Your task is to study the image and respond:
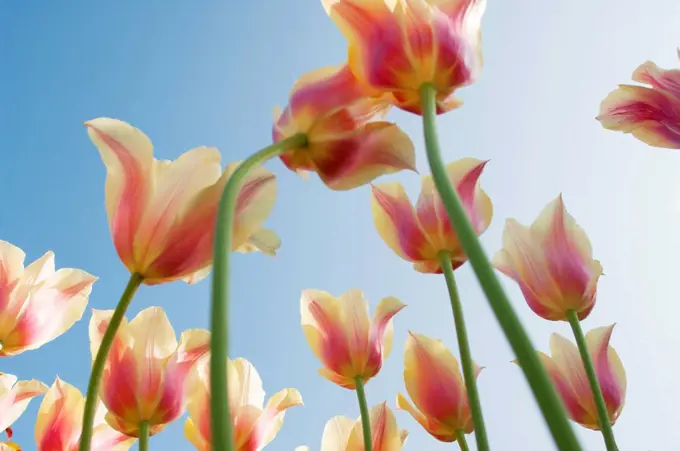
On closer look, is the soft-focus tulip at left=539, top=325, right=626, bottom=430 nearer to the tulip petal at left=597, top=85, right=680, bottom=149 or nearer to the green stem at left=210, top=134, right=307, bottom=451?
the tulip petal at left=597, top=85, right=680, bottom=149

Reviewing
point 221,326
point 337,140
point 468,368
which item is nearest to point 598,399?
point 468,368

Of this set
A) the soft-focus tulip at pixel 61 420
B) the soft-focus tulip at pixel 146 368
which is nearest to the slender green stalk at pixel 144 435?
the soft-focus tulip at pixel 146 368

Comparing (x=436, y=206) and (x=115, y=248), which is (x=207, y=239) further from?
(x=436, y=206)

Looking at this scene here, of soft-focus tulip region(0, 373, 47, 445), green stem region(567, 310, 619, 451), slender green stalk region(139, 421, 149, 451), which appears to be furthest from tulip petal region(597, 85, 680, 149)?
soft-focus tulip region(0, 373, 47, 445)

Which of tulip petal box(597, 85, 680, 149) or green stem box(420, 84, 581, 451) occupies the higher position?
tulip petal box(597, 85, 680, 149)

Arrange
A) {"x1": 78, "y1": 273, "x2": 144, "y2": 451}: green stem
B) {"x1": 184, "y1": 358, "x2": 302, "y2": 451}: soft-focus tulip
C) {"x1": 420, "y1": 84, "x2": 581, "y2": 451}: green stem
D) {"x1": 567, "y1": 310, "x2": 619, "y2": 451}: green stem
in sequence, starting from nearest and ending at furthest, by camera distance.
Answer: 1. {"x1": 420, "y1": 84, "x2": 581, "y2": 451}: green stem
2. {"x1": 78, "y1": 273, "x2": 144, "y2": 451}: green stem
3. {"x1": 567, "y1": 310, "x2": 619, "y2": 451}: green stem
4. {"x1": 184, "y1": 358, "x2": 302, "y2": 451}: soft-focus tulip
